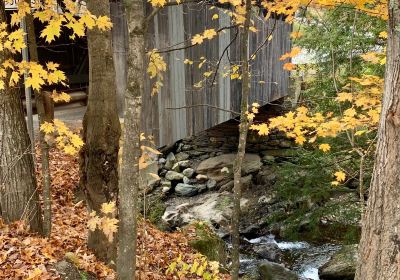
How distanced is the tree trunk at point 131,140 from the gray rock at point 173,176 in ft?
28.6

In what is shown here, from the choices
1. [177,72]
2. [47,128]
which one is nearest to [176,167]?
[177,72]

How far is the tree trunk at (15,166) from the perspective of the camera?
4.24m

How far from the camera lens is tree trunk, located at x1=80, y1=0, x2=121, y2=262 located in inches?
178

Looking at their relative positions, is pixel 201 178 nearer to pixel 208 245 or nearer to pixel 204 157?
pixel 204 157

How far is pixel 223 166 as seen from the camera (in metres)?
14.2

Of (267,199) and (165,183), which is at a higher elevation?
(165,183)

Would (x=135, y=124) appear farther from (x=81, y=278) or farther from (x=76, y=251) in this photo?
(x=76, y=251)

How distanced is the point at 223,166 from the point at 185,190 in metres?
2.31

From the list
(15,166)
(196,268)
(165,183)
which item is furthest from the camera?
(165,183)

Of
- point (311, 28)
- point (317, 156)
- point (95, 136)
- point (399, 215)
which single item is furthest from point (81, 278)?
point (311, 28)

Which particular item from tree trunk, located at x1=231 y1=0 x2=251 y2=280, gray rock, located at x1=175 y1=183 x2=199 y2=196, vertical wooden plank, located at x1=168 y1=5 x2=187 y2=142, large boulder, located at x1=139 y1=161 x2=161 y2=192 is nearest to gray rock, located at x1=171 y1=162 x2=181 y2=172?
gray rock, located at x1=175 y1=183 x2=199 y2=196

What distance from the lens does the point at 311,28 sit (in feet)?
33.1

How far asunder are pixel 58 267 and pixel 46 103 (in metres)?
1.86

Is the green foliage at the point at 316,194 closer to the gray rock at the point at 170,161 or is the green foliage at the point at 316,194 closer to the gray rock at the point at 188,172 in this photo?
the gray rock at the point at 188,172
